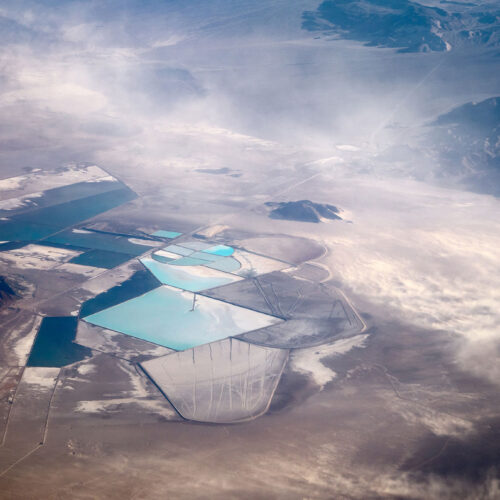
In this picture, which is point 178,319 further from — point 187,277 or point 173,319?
point 187,277

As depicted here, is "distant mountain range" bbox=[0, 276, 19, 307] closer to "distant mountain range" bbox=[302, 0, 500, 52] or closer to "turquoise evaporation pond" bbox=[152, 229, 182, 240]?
"turquoise evaporation pond" bbox=[152, 229, 182, 240]

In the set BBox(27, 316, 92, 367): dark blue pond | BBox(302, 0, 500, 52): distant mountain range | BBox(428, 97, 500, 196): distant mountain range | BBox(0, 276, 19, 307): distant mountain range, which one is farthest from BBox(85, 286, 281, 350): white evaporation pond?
BBox(302, 0, 500, 52): distant mountain range

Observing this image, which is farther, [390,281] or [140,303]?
[390,281]

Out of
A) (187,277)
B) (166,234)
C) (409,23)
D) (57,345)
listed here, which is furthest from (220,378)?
(409,23)

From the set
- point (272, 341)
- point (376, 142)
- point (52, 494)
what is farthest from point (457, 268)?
point (376, 142)

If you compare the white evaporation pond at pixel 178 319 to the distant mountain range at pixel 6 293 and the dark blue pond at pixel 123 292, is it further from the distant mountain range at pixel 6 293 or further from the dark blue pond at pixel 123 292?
the distant mountain range at pixel 6 293

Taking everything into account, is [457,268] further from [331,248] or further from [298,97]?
[298,97]

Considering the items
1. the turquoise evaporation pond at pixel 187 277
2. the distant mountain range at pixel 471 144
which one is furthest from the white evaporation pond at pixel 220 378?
the distant mountain range at pixel 471 144
